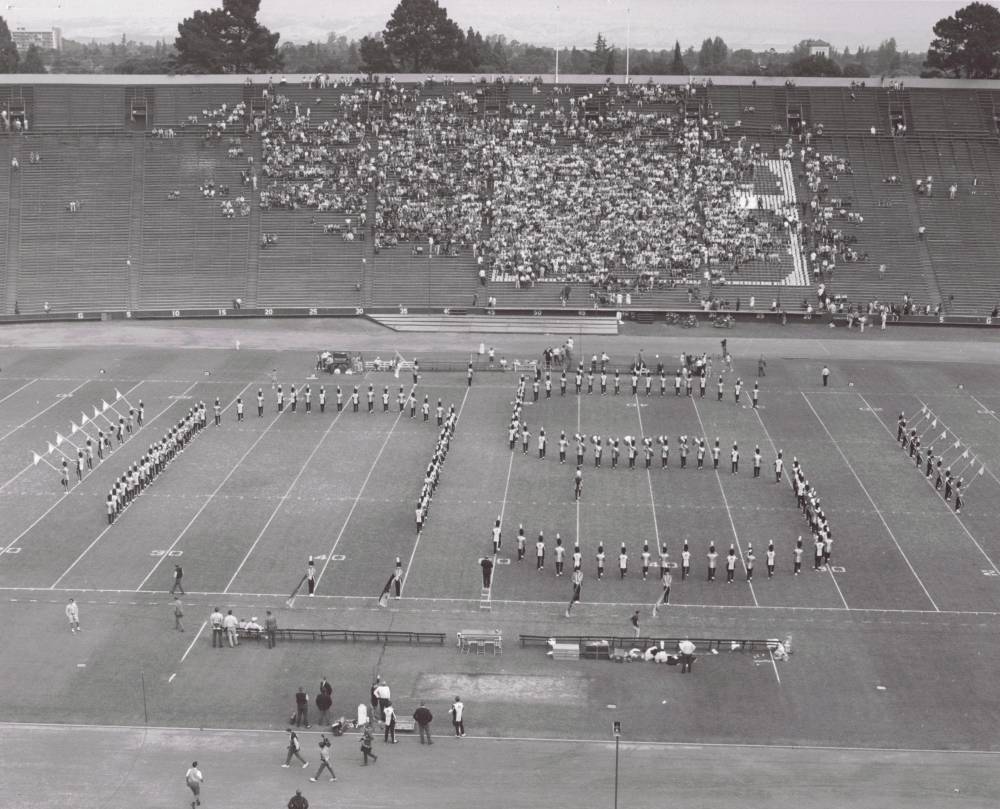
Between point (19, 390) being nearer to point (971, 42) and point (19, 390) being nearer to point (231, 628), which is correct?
point (231, 628)

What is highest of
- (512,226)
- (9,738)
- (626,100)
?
(626,100)

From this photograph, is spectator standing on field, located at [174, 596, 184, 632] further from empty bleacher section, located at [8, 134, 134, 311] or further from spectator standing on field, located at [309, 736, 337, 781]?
empty bleacher section, located at [8, 134, 134, 311]

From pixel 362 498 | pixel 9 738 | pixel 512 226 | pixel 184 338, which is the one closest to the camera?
pixel 9 738

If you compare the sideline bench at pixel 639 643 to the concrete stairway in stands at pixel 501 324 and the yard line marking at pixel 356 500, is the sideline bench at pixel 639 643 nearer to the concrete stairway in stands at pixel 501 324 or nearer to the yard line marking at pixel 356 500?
the yard line marking at pixel 356 500

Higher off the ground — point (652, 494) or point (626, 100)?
point (626, 100)

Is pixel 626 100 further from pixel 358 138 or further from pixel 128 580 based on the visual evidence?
pixel 128 580

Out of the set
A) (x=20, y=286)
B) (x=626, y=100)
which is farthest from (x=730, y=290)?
(x=20, y=286)
